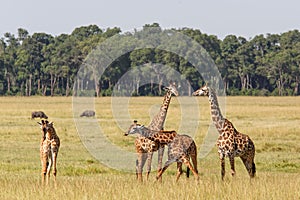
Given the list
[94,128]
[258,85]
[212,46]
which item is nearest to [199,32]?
[212,46]

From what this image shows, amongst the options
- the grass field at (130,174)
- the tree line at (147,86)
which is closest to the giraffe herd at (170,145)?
the grass field at (130,174)

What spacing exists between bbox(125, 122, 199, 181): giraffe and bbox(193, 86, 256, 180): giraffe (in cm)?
60

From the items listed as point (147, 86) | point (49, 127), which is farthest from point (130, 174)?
point (147, 86)

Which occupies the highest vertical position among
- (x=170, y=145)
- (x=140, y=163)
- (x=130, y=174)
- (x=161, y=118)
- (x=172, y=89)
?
(x=172, y=89)

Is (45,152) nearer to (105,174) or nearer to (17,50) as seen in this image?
(105,174)

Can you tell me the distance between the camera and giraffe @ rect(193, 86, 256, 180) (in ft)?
41.0

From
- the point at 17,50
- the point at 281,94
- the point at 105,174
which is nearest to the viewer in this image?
the point at 105,174

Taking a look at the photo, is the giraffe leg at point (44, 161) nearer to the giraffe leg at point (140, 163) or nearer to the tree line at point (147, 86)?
the giraffe leg at point (140, 163)

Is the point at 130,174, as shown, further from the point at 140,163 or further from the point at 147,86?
the point at 147,86

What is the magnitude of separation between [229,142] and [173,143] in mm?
1128

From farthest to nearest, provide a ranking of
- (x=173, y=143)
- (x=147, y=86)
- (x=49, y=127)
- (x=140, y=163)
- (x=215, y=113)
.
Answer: (x=147, y=86) < (x=215, y=113) < (x=140, y=163) < (x=173, y=143) < (x=49, y=127)

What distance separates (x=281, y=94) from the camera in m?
100

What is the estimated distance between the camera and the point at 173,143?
1205 cm

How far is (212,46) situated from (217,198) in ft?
321
